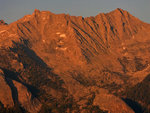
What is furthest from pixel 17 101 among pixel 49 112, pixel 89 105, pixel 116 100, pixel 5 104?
pixel 116 100

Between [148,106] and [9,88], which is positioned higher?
[9,88]

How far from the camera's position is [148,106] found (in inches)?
7407

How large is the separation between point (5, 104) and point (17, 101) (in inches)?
404

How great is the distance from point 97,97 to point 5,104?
224 ft

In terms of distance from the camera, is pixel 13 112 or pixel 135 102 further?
pixel 135 102

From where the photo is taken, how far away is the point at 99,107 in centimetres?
18425

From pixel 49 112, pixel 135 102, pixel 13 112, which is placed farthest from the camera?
pixel 135 102

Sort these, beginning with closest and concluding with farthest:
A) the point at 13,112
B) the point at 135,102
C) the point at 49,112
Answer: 1. the point at 13,112
2. the point at 49,112
3. the point at 135,102

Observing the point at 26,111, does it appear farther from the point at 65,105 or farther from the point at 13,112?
the point at 65,105

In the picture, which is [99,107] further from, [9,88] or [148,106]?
[9,88]

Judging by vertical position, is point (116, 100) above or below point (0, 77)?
below

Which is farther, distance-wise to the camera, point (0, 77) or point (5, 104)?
point (0, 77)

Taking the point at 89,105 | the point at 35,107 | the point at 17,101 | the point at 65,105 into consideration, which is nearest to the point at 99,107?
the point at 89,105

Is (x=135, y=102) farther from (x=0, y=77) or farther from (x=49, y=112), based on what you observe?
(x=0, y=77)
